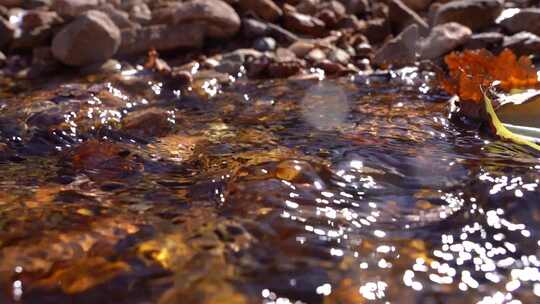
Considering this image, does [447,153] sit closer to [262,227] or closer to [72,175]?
[262,227]

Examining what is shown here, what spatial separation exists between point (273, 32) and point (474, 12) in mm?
1916

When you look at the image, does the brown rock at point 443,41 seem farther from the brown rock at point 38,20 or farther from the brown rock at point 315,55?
the brown rock at point 38,20

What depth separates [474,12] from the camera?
5.45m

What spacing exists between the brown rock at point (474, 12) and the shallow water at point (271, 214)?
8.62ft

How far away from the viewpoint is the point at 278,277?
1.49 m

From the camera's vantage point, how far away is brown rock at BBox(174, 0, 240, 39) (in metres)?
5.78

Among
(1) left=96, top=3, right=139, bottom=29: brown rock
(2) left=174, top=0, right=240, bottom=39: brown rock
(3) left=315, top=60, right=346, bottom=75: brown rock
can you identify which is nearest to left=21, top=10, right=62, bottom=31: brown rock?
(1) left=96, top=3, right=139, bottom=29: brown rock

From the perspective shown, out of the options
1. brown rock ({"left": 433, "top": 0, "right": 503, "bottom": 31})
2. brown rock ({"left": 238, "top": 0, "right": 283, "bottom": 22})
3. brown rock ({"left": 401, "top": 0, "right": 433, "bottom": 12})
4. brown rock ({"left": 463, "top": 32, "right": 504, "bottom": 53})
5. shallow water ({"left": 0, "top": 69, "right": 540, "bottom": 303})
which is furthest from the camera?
brown rock ({"left": 401, "top": 0, "right": 433, "bottom": 12})

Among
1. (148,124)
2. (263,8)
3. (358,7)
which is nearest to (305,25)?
(263,8)

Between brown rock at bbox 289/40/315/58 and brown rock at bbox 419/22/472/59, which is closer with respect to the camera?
brown rock at bbox 419/22/472/59

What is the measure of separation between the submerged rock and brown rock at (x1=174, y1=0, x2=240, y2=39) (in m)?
0.76

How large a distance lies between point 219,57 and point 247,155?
3.10 meters

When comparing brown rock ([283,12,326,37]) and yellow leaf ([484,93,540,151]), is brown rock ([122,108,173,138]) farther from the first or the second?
brown rock ([283,12,326,37])

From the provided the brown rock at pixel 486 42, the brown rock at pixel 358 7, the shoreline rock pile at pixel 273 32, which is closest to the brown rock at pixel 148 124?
the shoreline rock pile at pixel 273 32
